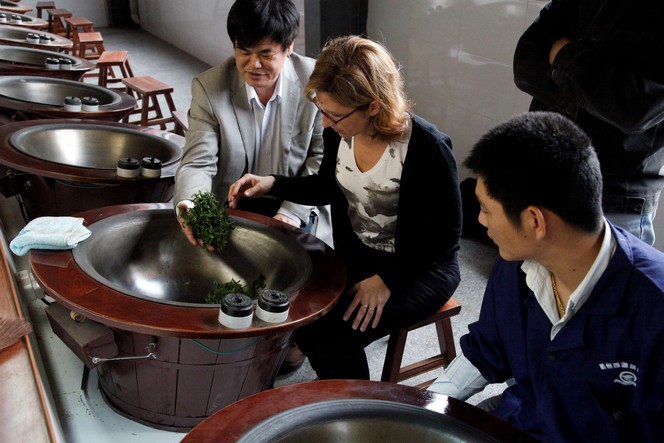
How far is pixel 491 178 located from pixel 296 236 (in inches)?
41.8

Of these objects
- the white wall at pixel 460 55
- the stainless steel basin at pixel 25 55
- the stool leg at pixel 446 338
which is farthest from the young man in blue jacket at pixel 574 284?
the stainless steel basin at pixel 25 55

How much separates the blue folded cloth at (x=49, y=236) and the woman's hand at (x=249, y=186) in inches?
22.3

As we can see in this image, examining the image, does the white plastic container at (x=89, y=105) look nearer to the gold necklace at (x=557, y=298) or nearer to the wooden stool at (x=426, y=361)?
the wooden stool at (x=426, y=361)

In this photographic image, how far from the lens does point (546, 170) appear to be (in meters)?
1.29

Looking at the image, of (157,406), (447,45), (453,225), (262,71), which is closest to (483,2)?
(447,45)

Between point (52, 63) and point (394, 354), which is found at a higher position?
point (52, 63)

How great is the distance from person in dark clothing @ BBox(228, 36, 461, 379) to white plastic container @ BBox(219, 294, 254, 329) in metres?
0.52

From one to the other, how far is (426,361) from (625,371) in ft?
4.52

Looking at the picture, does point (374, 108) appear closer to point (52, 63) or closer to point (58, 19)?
point (52, 63)

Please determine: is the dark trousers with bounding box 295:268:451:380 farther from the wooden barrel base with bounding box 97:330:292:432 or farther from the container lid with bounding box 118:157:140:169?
the container lid with bounding box 118:157:140:169

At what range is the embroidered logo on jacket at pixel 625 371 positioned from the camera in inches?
51.5

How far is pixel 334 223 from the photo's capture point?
2.52 m

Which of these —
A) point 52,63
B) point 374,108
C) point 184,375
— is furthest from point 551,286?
point 52,63

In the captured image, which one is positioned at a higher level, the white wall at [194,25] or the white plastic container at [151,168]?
the white plastic container at [151,168]
